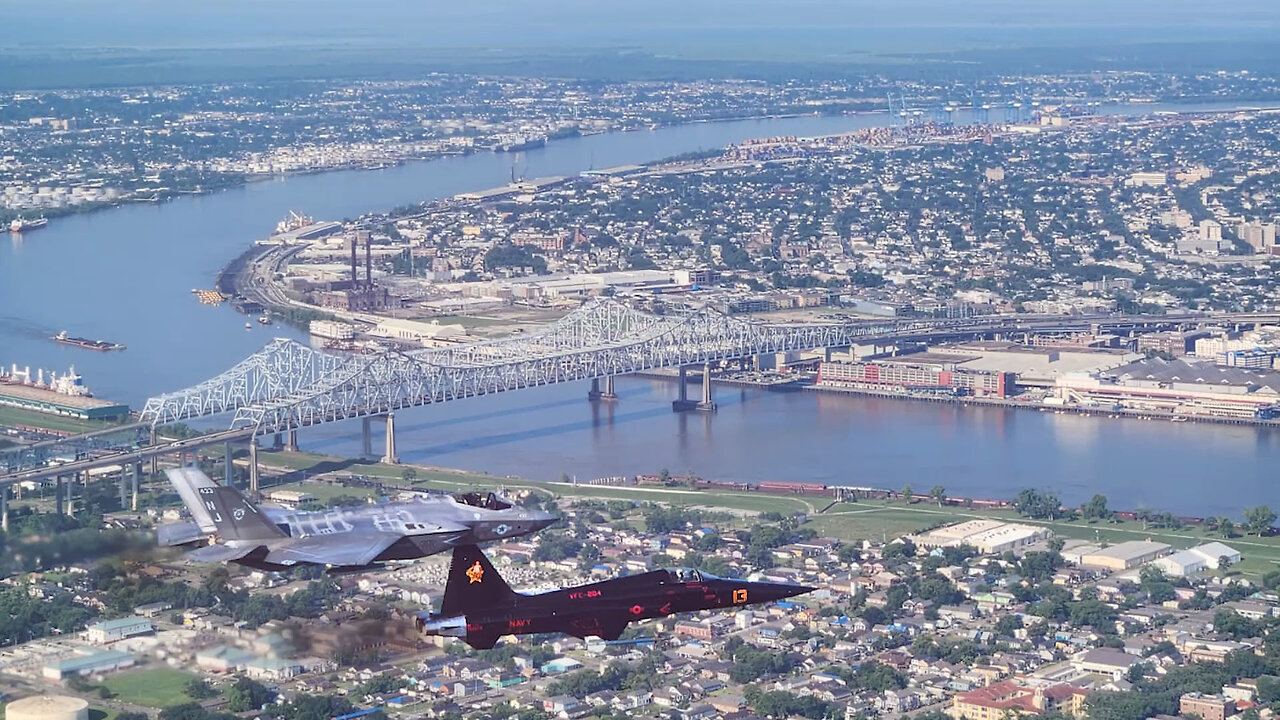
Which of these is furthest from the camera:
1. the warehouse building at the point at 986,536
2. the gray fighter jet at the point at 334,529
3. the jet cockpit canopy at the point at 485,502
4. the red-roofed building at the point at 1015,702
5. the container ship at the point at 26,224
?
the container ship at the point at 26,224

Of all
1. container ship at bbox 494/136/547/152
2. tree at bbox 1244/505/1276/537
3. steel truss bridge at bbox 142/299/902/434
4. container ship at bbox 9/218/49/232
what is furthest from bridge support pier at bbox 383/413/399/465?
container ship at bbox 494/136/547/152

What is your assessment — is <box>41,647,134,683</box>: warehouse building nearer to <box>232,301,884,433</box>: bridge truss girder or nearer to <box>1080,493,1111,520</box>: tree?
<box>1080,493,1111,520</box>: tree

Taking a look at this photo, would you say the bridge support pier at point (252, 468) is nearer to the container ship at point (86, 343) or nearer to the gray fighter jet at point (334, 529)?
the container ship at point (86, 343)

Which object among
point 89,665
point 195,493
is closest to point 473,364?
point 89,665

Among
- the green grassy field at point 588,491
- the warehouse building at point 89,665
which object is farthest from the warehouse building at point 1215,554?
the warehouse building at point 89,665

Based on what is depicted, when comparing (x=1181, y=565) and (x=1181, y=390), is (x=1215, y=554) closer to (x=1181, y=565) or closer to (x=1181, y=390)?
(x=1181, y=565)
